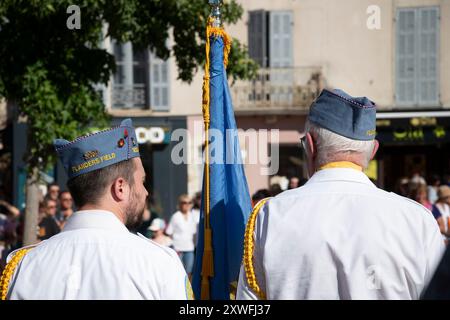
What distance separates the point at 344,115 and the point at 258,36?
17931 millimetres

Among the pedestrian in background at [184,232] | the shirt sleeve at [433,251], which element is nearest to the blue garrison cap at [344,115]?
the shirt sleeve at [433,251]

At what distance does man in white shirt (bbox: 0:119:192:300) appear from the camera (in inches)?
117

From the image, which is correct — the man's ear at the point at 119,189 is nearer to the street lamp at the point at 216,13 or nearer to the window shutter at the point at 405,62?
the street lamp at the point at 216,13

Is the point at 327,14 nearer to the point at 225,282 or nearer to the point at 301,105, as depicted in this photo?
the point at 301,105

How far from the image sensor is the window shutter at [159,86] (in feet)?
68.3

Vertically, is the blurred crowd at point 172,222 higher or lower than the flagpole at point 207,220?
lower

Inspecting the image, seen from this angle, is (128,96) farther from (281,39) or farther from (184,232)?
(184,232)

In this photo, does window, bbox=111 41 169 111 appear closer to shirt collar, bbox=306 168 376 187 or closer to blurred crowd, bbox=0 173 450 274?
blurred crowd, bbox=0 173 450 274

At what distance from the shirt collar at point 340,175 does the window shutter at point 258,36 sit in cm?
1773

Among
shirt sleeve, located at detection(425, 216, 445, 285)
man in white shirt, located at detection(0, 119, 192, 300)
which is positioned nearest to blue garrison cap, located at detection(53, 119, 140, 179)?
man in white shirt, located at detection(0, 119, 192, 300)

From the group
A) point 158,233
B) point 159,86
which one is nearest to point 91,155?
point 158,233
